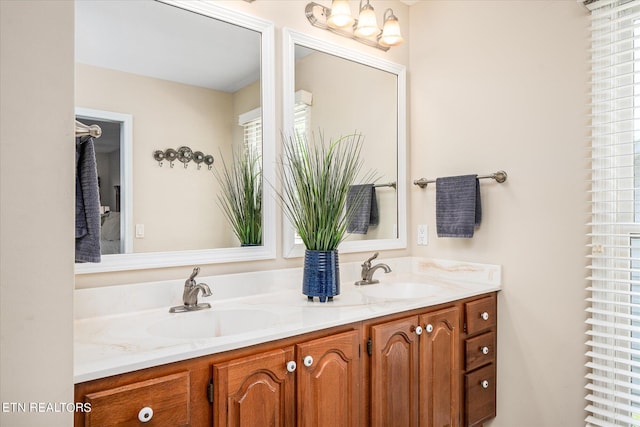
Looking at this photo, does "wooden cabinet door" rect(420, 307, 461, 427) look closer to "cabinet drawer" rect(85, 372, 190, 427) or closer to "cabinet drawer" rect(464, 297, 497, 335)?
"cabinet drawer" rect(464, 297, 497, 335)

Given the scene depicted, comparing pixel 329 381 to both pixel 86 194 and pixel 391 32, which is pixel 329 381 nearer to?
pixel 86 194

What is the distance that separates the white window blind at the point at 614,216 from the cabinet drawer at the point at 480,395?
0.43 m

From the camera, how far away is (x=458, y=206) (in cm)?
210

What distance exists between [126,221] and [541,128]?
1.87 m

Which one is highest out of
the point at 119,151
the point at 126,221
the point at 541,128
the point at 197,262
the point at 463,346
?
the point at 541,128

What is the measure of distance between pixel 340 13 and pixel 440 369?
5.78 feet

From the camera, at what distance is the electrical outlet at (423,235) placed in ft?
7.85

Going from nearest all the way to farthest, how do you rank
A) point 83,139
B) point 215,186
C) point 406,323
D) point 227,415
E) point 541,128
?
1. point 83,139
2. point 227,415
3. point 406,323
4. point 215,186
5. point 541,128

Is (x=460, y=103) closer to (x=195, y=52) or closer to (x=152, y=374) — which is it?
(x=195, y=52)

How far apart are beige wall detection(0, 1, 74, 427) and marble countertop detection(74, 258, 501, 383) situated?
14 centimetres

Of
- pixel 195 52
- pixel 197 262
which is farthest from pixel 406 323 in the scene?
pixel 195 52

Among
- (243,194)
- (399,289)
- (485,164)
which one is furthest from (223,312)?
(485,164)

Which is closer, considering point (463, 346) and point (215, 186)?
point (215, 186)

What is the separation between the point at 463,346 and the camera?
1.89m
